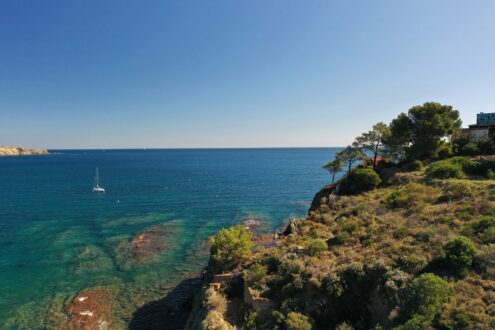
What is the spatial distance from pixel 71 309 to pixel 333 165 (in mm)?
39517

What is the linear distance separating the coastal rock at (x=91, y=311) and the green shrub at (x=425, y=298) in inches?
869

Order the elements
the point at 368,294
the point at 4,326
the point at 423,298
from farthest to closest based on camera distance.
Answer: the point at 4,326
the point at 368,294
the point at 423,298

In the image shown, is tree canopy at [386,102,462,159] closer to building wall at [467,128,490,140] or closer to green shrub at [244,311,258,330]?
building wall at [467,128,490,140]

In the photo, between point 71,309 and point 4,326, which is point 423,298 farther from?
point 4,326

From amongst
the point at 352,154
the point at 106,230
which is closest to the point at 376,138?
the point at 352,154

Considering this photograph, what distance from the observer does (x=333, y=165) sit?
4816cm

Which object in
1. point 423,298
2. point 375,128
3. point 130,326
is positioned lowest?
point 130,326

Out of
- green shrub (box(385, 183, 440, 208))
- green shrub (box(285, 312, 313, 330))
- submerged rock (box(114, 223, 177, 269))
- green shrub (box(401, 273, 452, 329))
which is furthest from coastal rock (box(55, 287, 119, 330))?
green shrub (box(385, 183, 440, 208))

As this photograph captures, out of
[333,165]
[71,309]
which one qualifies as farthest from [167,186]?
[71,309]

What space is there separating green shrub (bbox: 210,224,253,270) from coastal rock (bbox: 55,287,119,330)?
9921 millimetres

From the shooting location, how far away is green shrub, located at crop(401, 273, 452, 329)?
43.5 feet

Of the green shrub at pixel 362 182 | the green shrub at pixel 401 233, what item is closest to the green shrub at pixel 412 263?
the green shrub at pixel 401 233

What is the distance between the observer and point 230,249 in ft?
87.6

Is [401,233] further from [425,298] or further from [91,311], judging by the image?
[91,311]
